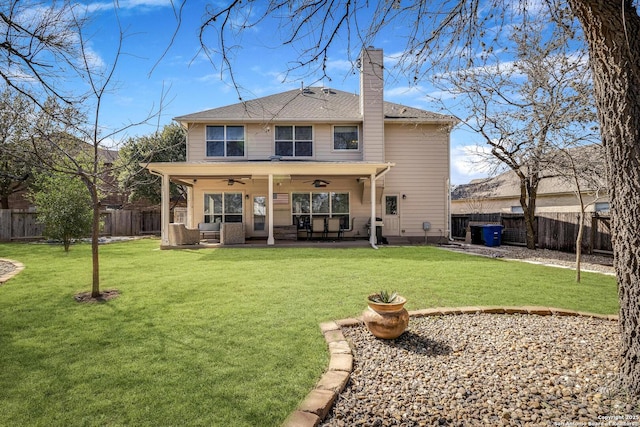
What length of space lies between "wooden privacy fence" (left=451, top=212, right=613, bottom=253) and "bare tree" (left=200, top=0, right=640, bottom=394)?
386 inches

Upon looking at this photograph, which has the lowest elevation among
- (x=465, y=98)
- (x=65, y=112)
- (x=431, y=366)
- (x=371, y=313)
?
(x=431, y=366)

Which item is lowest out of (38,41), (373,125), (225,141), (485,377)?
(485,377)

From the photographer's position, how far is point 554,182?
805 inches

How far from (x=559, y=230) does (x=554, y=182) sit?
10520 millimetres

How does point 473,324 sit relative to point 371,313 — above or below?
below

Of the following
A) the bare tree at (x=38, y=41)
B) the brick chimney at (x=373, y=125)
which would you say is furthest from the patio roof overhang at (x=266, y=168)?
the bare tree at (x=38, y=41)

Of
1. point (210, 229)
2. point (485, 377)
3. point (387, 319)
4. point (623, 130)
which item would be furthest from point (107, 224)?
point (623, 130)

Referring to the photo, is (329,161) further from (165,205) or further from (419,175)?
(165,205)

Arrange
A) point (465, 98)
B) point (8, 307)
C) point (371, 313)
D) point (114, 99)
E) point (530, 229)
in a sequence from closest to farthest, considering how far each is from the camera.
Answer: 1. point (371, 313)
2. point (8, 307)
3. point (114, 99)
4. point (465, 98)
5. point (530, 229)

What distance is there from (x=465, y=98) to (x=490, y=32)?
26.8 ft

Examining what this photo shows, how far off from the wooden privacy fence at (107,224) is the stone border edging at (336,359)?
1160cm

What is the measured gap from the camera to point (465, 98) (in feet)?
36.3

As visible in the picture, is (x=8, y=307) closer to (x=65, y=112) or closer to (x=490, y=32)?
(x=65, y=112)

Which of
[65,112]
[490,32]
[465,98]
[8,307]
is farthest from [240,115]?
[490,32]
